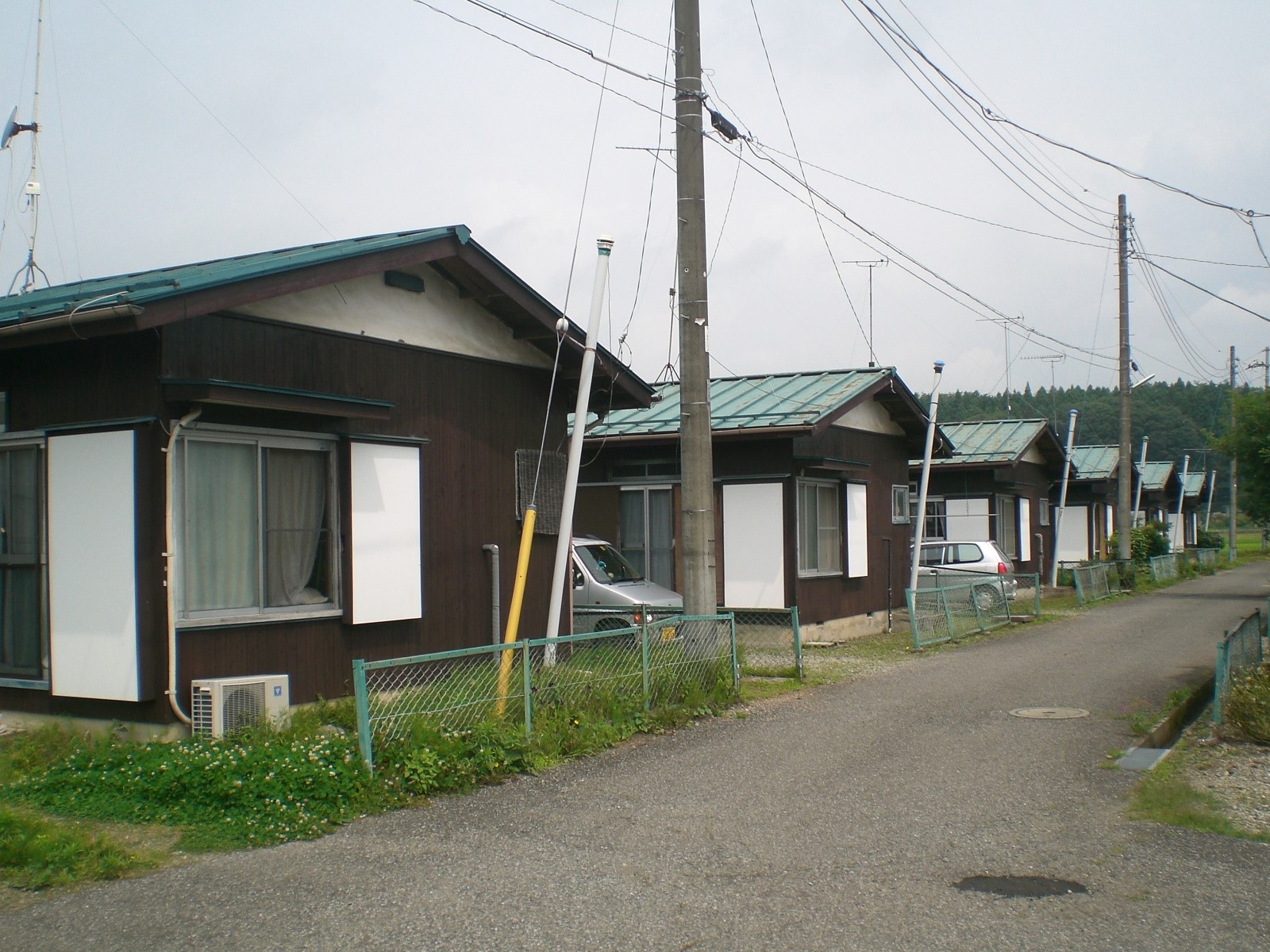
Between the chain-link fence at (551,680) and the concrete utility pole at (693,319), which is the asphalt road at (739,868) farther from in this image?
the concrete utility pole at (693,319)

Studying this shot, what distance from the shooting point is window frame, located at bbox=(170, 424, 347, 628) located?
8336mm

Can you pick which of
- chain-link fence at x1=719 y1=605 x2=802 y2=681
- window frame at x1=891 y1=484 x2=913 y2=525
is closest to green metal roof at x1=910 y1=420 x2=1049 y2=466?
window frame at x1=891 y1=484 x2=913 y2=525

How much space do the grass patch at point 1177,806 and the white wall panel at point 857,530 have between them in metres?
10.5

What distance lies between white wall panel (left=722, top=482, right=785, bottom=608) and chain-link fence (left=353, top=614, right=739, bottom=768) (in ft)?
19.6

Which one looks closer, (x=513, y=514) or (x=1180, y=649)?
(x=513, y=514)

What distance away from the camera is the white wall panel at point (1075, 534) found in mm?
36500

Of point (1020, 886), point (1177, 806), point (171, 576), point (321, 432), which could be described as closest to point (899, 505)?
point (321, 432)

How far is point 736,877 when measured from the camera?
19.5ft

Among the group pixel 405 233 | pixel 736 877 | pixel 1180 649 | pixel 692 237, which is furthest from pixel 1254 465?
pixel 736 877

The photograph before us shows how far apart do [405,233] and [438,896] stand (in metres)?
6.58

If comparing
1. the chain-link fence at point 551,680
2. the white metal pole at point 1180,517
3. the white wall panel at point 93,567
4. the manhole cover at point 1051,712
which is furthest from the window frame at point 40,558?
the white metal pole at point 1180,517

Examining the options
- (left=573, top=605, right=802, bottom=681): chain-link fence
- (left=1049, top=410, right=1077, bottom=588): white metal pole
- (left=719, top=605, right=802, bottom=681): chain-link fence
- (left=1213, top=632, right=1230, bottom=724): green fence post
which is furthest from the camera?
(left=1049, top=410, right=1077, bottom=588): white metal pole

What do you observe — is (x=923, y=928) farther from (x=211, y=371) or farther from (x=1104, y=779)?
(x=211, y=371)

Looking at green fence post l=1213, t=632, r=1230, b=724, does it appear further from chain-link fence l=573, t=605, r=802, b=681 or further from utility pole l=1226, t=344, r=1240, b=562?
utility pole l=1226, t=344, r=1240, b=562
